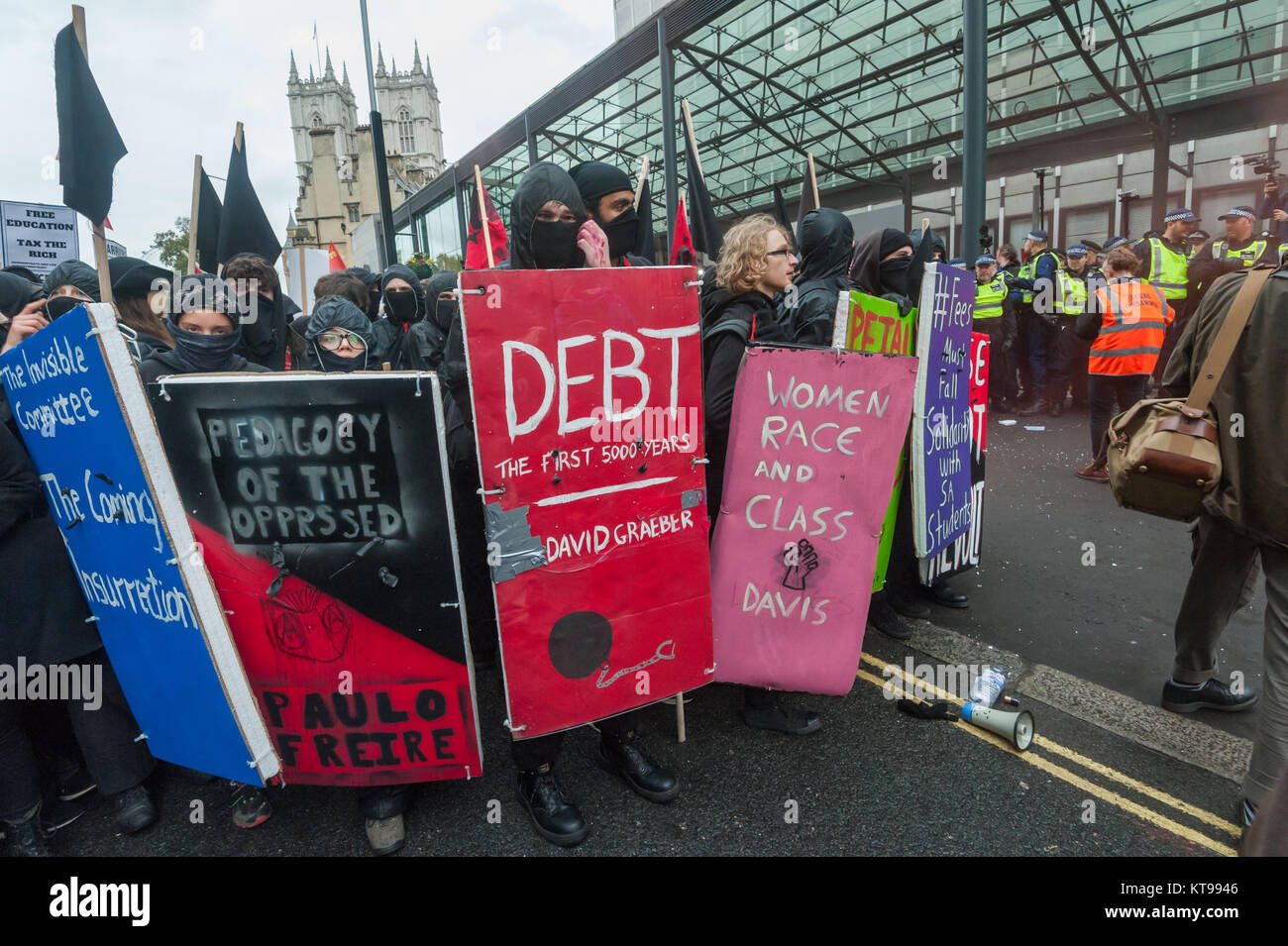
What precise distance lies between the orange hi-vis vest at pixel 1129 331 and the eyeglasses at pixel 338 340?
227 inches

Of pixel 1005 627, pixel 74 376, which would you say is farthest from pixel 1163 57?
pixel 74 376

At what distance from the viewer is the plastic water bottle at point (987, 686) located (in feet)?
9.80

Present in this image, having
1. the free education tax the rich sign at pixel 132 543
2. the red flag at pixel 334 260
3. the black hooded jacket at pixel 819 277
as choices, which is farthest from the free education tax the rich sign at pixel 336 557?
the red flag at pixel 334 260

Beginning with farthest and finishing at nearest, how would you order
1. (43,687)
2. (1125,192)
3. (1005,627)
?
(1125,192) → (1005,627) → (43,687)

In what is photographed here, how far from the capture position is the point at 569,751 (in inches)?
114

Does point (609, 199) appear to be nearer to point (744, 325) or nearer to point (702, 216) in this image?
point (702, 216)

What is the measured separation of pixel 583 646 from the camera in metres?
2.36

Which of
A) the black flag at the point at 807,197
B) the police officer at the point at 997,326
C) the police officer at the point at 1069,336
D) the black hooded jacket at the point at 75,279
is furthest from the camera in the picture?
the police officer at the point at 997,326

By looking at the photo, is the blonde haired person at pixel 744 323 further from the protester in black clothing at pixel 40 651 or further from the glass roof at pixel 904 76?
the glass roof at pixel 904 76

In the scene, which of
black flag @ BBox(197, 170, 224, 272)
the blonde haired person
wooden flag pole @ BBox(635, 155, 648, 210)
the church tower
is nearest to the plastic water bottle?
the blonde haired person

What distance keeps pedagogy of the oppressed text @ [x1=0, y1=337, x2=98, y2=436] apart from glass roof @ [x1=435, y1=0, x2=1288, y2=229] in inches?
347
